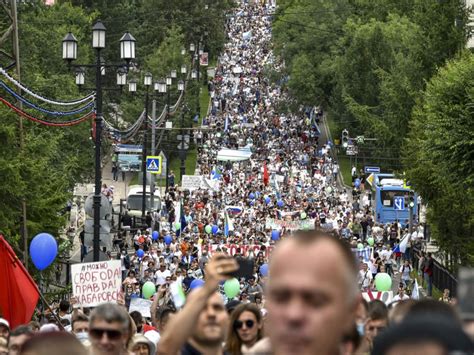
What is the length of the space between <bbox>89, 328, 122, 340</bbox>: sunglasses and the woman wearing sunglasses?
3.93 ft

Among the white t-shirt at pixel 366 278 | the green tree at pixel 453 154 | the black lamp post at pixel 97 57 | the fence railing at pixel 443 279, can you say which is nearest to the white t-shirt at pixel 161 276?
the black lamp post at pixel 97 57

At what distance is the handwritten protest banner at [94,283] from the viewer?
21094mm

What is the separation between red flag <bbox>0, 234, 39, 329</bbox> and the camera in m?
17.5

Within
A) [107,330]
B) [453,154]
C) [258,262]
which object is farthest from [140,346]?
[453,154]

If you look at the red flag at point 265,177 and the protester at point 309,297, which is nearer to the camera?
the protester at point 309,297

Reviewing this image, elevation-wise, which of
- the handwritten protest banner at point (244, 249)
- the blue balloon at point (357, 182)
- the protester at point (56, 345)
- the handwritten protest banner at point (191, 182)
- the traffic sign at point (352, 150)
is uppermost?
the traffic sign at point (352, 150)

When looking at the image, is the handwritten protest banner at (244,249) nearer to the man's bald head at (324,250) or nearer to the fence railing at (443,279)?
the fence railing at (443,279)

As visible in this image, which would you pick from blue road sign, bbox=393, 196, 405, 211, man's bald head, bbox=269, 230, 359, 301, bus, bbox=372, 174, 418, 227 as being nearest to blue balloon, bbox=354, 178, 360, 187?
bus, bbox=372, 174, 418, 227

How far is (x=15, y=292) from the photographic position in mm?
17703

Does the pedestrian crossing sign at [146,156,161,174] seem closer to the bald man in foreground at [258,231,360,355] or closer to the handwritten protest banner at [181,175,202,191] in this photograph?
the handwritten protest banner at [181,175,202,191]

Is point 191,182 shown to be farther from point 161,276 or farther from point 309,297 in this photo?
point 309,297

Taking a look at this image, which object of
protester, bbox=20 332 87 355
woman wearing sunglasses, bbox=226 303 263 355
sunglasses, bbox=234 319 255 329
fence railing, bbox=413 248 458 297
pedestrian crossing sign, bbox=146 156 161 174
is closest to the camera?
protester, bbox=20 332 87 355

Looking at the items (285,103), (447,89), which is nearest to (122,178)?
(285,103)

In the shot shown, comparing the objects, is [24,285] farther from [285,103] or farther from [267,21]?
[267,21]
